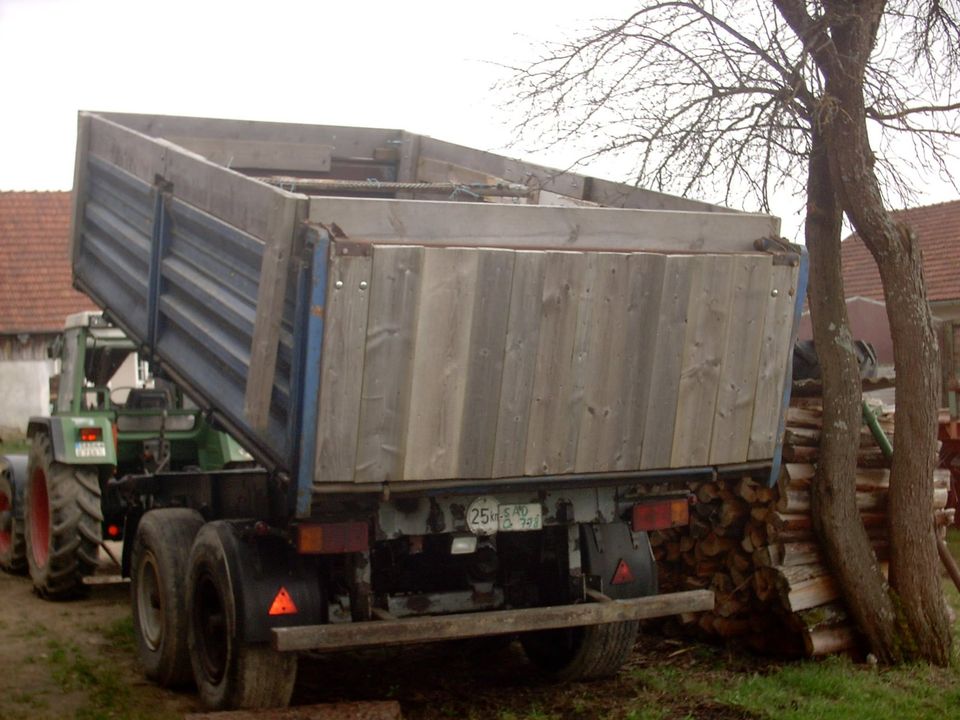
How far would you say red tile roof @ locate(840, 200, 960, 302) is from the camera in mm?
26062

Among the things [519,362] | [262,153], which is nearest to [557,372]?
[519,362]

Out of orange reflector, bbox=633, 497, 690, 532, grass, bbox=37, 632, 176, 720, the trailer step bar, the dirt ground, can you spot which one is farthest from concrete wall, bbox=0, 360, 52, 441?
the trailer step bar

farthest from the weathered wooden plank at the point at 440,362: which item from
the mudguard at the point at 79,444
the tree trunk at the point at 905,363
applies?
the mudguard at the point at 79,444

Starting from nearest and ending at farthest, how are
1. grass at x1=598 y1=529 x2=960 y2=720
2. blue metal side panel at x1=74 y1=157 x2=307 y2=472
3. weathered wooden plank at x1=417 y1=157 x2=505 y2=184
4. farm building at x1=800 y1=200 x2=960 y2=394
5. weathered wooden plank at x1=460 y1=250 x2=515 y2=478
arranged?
weathered wooden plank at x1=460 y1=250 x2=515 y2=478 < blue metal side panel at x1=74 y1=157 x2=307 y2=472 < grass at x1=598 y1=529 x2=960 y2=720 < weathered wooden plank at x1=417 y1=157 x2=505 y2=184 < farm building at x1=800 y1=200 x2=960 y2=394

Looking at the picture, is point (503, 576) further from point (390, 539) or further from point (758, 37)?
point (758, 37)

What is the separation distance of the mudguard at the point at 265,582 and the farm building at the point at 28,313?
2046cm

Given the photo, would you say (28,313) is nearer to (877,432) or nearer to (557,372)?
(877,432)

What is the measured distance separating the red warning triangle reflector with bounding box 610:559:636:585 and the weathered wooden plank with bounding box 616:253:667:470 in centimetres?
90

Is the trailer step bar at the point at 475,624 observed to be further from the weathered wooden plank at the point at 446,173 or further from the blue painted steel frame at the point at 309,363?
the weathered wooden plank at the point at 446,173

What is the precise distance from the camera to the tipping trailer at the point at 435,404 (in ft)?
18.5

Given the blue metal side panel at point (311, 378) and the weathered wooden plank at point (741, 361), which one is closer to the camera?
the blue metal side panel at point (311, 378)

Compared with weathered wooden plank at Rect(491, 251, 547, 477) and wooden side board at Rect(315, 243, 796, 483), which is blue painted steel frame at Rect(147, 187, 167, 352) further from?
weathered wooden plank at Rect(491, 251, 547, 477)

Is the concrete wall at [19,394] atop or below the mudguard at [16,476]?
below

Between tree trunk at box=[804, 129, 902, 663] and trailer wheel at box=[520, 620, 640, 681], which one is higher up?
tree trunk at box=[804, 129, 902, 663]
